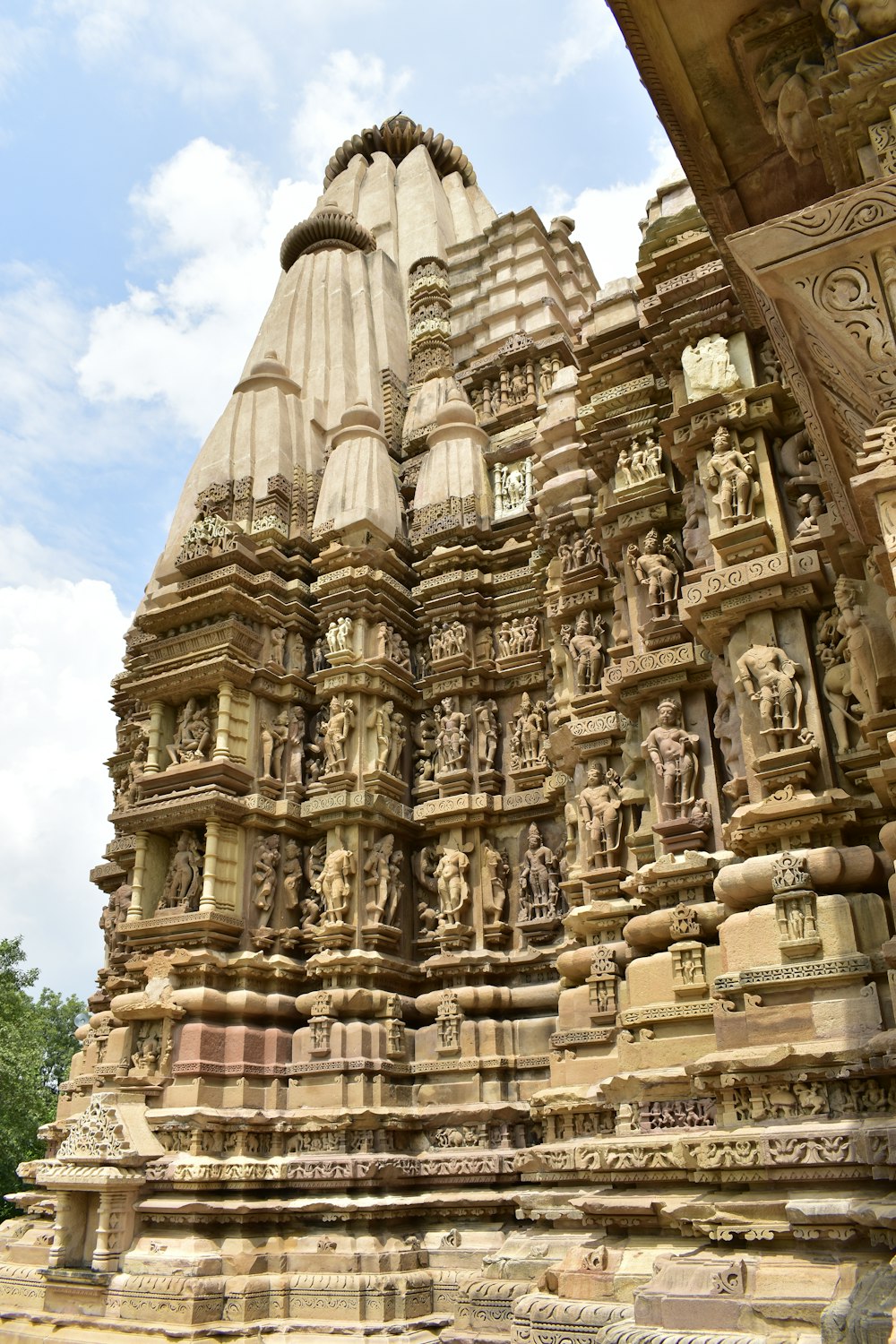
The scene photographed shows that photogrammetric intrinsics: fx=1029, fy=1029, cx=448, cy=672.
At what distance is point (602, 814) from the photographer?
1261 centimetres

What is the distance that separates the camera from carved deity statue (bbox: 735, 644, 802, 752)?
9.22 meters

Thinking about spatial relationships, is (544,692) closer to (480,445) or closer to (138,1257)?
(480,445)

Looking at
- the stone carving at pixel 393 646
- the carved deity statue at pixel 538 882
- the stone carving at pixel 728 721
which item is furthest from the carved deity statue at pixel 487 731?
the stone carving at pixel 728 721

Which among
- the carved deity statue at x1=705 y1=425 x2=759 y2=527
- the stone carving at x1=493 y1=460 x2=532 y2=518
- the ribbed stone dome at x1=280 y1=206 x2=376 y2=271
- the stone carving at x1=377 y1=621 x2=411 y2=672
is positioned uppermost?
the ribbed stone dome at x1=280 y1=206 x2=376 y2=271

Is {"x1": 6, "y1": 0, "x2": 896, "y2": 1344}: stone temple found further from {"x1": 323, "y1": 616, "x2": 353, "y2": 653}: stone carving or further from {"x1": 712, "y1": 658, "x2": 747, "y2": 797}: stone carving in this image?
{"x1": 323, "y1": 616, "x2": 353, "y2": 653}: stone carving

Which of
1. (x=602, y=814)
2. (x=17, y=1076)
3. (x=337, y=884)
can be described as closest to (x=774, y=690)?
(x=602, y=814)

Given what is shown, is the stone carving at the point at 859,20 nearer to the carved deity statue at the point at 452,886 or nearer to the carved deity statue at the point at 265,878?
the carved deity statue at the point at 452,886

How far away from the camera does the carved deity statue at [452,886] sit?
50.6 ft

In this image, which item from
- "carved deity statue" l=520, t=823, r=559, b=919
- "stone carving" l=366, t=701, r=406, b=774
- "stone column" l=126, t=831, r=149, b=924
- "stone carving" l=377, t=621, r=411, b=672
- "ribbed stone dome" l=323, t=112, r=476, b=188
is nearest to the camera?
"carved deity statue" l=520, t=823, r=559, b=919

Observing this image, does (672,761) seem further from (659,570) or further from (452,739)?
(452,739)

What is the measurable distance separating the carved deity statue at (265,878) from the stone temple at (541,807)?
0.11 metres

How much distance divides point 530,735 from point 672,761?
5.63m

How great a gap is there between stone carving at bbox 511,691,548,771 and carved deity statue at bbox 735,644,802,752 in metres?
6.53

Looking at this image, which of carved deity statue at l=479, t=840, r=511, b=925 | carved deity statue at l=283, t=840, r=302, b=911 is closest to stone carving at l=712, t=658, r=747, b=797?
carved deity statue at l=479, t=840, r=511, b=925
